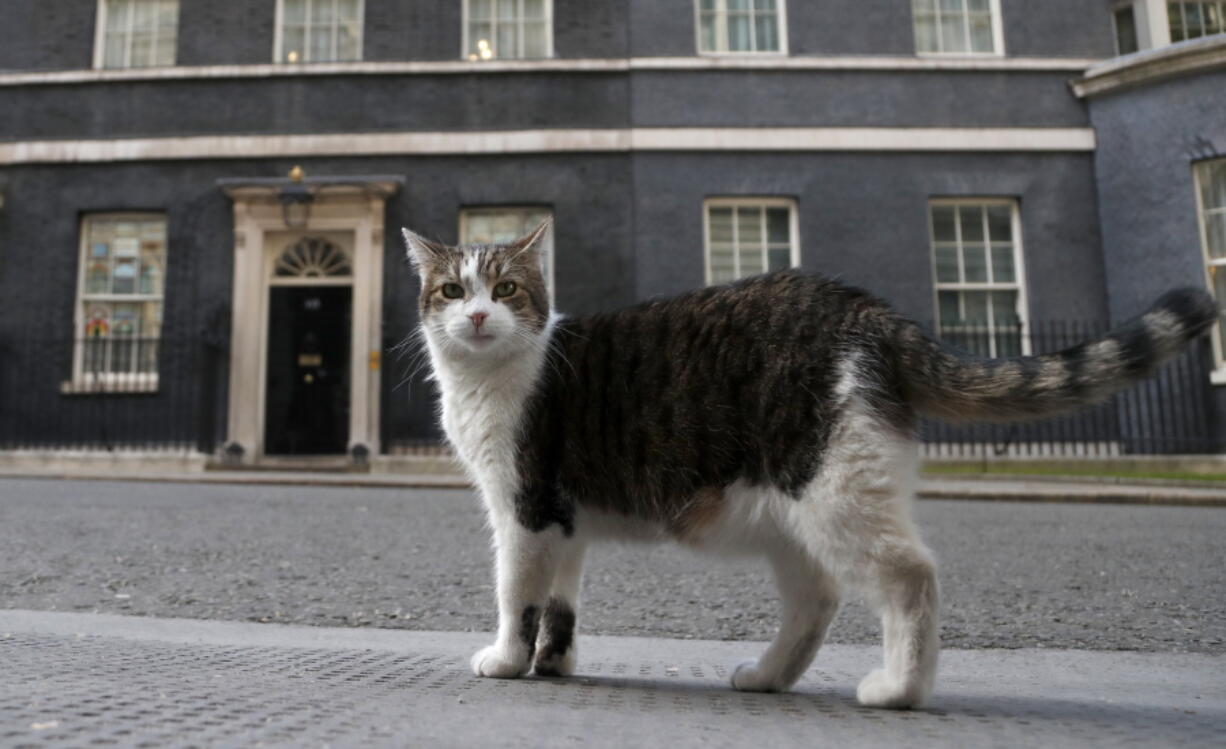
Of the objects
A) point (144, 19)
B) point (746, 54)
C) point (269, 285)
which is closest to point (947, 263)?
point (746, 54)

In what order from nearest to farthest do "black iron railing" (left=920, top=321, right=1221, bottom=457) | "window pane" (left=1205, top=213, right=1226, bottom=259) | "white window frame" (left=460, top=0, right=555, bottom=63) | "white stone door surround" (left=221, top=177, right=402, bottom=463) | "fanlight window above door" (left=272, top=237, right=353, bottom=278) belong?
1. "black iron railing" (left=920, top=321, right=1221, bottom=457)
2. "window pane" (left=1205, top=213, right=1226, bottom=259)
3. "white stone door surround" (left=221, top=177, right=402, bottom=463)
4. "fanlight window above door" (left=272, top=237, right=353, bottom=278)
5. "white window frame" (left=460, top=0, right=555, bottom=63)

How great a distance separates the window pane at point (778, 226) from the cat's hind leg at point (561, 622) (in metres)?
11.7

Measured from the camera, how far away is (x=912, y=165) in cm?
1362

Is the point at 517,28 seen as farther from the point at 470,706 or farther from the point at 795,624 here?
the point at 470,706

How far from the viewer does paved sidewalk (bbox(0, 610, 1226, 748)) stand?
1.49m

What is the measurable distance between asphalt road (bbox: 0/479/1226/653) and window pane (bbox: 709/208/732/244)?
7.32 meters

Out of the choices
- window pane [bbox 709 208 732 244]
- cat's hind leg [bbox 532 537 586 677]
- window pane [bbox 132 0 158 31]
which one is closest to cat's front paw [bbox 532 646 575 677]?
cat's hind leg [bbox 532 537 586 677]

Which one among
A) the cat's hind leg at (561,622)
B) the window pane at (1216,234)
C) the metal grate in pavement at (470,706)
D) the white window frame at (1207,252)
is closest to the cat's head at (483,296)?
the cat's hind leg at (561,622)

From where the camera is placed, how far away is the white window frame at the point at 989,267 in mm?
13234

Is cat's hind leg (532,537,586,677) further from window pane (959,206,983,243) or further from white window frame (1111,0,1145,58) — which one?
white window frame (1111,0,1145,58)

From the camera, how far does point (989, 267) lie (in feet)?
44.2

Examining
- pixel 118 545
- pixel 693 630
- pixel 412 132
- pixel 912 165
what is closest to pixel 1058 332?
pixel 912 165

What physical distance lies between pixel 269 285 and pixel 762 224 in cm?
769

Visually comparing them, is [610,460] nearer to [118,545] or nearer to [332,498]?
[118,545]
